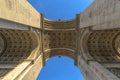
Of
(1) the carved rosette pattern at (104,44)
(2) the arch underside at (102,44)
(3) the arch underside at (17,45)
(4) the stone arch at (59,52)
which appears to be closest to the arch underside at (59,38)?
(4) the stone arch at (59,52)

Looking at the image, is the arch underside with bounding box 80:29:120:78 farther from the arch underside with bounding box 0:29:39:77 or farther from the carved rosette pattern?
the arch underside with bounding box 0:29:39:77

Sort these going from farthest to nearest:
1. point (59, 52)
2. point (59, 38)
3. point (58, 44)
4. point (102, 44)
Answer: point (59, 52) → point (58, 44) → point (59, 38) → point (102, 44)

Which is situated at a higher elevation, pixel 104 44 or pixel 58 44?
pixel 104 44

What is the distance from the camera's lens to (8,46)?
1101 inches

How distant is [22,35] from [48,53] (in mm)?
7343

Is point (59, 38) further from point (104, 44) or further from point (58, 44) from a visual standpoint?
point (104, 44)

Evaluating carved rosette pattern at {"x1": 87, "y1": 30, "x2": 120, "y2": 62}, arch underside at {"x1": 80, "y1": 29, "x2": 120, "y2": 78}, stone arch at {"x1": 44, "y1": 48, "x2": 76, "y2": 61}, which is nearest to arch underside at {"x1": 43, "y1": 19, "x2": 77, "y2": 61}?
stone arch at {"x1": 44, "y1": 48, "x2": 76, "y2": 61}

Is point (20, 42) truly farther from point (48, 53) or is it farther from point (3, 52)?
point (48, 53)

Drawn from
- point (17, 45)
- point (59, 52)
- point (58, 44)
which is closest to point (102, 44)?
point (58, 44)

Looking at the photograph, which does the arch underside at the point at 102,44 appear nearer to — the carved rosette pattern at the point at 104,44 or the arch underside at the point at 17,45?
the carved rosette pattern at the point at 104,44

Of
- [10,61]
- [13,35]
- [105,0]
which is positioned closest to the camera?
[105,0]

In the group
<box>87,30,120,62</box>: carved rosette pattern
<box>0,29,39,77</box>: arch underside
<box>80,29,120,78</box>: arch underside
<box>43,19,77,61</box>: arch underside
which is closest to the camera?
<box>80,29,120,78</box>: arch underside

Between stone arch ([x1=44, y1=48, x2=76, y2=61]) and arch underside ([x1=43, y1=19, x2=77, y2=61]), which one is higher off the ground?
arch underside ([x1=43, y1=19, x2=77, y2=61])

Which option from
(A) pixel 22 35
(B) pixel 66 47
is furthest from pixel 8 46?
(B) pixel 66 47
